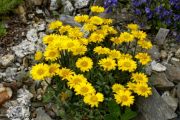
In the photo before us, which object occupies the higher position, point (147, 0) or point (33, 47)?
point (147, 0)

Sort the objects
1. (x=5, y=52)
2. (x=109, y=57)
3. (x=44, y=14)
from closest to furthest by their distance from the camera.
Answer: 1. (x=109, y=57)
2. (x=5, y=52)
3. (x=44, y=14)

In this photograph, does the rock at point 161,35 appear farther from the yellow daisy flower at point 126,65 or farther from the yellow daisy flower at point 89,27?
the yellow daisy flower at point 126,65

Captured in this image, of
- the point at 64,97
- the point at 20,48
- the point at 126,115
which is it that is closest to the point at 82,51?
the point at 64,97

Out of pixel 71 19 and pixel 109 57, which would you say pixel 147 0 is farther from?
pixel 109 57

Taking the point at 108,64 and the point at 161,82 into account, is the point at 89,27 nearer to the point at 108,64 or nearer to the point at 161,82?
the point at 108,64

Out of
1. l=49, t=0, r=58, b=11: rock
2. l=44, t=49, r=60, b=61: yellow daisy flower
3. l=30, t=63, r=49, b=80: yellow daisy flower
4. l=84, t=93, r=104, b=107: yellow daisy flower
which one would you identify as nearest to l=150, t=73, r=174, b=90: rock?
l=84, t=93, r=104, b=107: yellow daisy flower

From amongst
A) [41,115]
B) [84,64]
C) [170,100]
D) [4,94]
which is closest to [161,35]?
[170,100]

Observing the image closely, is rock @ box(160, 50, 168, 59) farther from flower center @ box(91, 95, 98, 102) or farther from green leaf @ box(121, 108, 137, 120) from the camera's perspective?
flower center @ box(91, 95, 98, 102)
